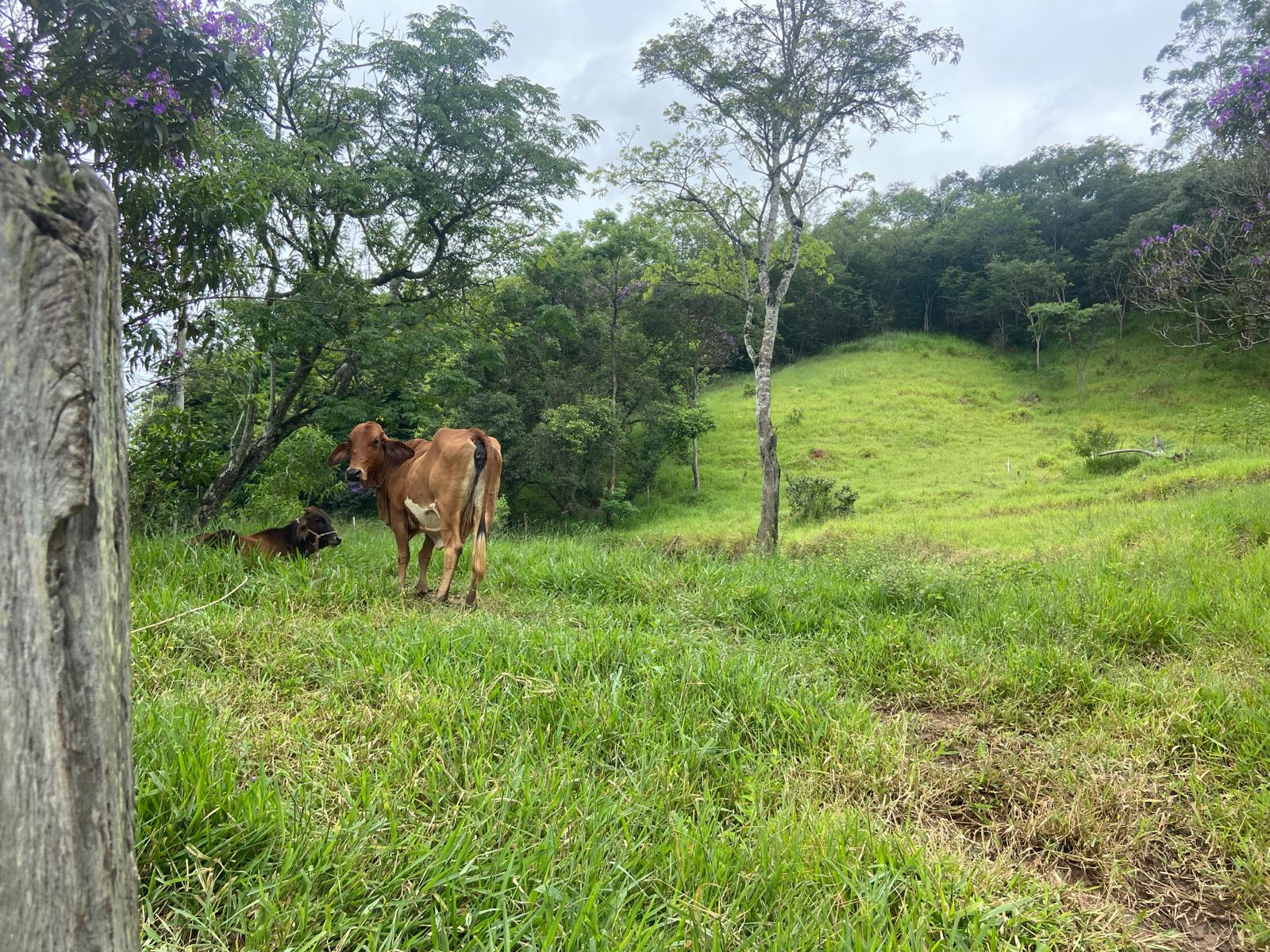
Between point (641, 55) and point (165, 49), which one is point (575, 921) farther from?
point (641, 55)

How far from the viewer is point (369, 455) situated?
594 centimetres

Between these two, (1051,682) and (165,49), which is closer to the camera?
(1051,682)

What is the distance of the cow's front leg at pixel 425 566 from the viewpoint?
5.64 metres

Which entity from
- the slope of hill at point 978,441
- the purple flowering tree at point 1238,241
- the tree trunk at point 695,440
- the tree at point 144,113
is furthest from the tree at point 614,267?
the tree at point 144,113

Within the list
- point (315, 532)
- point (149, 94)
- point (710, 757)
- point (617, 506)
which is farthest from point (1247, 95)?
point (617, 506)

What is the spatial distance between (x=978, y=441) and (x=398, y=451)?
2544cm

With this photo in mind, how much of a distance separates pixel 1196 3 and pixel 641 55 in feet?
107

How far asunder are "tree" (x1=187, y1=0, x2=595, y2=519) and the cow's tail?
188 inches

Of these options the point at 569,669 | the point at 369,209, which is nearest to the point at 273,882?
the point at 569,669

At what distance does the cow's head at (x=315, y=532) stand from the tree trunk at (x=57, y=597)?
18.7 ft

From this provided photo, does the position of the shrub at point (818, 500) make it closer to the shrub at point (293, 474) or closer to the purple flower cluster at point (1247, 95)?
the purple flower cluster at point (1247, 95)

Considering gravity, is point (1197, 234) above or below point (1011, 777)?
above

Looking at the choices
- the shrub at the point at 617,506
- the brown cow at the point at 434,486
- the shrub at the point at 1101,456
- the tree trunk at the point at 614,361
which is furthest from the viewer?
the tree trunk at the point at 614,361

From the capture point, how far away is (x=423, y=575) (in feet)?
18.6
